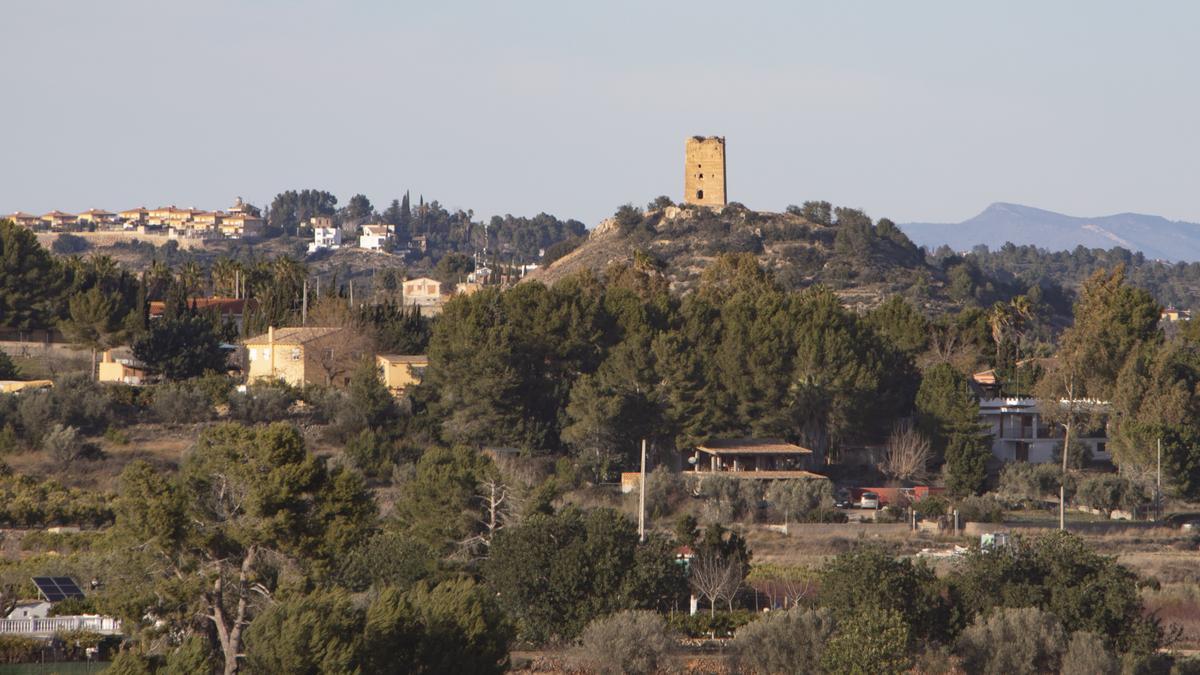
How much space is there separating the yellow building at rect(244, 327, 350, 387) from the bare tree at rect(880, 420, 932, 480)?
18938 mm

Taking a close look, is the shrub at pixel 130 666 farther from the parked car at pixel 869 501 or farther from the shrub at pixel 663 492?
the parked car at pixel 869 501

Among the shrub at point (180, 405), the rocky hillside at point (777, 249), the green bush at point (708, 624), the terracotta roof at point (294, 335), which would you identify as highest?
the rocky hillside at point (777, 249)

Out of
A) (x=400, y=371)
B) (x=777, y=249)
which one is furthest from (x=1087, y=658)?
(x=777, y=249)

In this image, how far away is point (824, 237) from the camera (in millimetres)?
110312

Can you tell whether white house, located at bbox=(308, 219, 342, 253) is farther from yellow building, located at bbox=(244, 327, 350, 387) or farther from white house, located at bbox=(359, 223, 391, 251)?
yellow building, located at bbox=(244, 327, 350, 387)

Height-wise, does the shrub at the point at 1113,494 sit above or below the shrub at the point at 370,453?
below

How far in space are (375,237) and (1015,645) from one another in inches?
6329

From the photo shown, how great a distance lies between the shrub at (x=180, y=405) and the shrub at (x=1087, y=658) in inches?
1276

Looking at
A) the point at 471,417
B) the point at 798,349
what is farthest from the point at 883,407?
the point at 471,417

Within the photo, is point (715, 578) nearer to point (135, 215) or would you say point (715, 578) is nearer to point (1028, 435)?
point (1028, 435)

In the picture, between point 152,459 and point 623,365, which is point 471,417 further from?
point 152,459

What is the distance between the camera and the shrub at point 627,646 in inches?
1134

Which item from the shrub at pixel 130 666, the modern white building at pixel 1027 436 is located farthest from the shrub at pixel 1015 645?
the modern white building at pixel 1027 436

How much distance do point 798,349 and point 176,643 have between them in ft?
116
